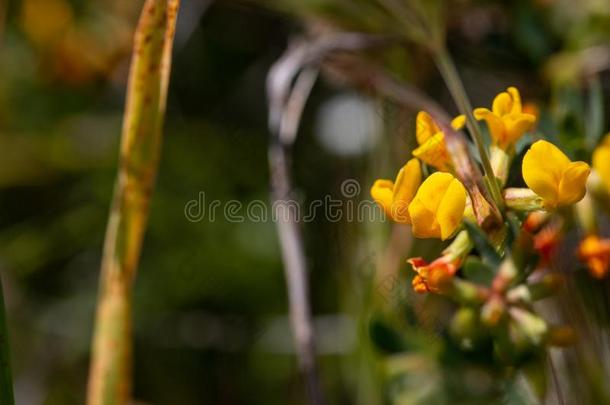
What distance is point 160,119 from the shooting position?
0.91 metres

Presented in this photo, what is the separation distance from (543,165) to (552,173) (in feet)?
0.03

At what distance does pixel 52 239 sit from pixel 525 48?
3.50 feet

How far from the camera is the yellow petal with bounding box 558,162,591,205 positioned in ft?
2.27

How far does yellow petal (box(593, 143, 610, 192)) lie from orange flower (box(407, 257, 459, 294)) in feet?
0.72

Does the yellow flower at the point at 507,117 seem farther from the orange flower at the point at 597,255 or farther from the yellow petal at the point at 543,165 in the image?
→ the orange flower at the point at 597,255

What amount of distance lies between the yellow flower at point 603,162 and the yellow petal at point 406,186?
0.26 meters

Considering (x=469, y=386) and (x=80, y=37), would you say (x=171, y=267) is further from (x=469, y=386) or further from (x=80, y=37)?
(x=469, y=386)

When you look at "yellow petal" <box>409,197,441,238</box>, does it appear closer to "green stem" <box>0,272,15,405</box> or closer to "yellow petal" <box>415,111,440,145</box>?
"yellow petal" <box>415,111,440,145</box>

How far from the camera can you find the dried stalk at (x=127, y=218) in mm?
895

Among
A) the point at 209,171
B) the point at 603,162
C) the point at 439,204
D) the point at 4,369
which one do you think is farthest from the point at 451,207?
the point at 209,171

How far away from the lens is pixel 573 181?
0.70 metres

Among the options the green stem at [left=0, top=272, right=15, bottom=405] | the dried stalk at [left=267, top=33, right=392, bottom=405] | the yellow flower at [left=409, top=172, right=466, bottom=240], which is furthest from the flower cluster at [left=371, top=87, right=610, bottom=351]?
the green stem at [left=0, top=272, right=15, bottom=405]

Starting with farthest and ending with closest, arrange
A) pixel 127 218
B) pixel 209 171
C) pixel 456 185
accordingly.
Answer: pixel 209 171 → pixel 127 218 → pixel 456 185

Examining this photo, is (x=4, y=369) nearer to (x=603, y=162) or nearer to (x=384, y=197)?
(x=384, y=197)
